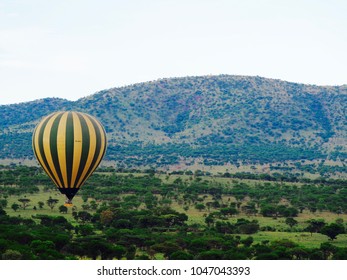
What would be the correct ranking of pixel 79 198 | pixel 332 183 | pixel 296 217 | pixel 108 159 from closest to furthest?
pixel 296 217
pixel 79 198
pixel 332 183
pixel 108 159

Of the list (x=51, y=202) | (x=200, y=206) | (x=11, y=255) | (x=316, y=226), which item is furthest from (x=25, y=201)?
(x=11, y=255)

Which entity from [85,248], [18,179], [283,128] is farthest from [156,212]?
[283,128]

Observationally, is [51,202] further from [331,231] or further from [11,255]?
[11,255]

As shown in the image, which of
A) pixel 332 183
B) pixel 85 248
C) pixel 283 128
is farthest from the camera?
pixel 283 128

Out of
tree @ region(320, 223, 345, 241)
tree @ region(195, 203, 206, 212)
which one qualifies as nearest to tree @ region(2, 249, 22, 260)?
tree @ region(320, 223, 345, 241)

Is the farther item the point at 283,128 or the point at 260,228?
the point at 283,128

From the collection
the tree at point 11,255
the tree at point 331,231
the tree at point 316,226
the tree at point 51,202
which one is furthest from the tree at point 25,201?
the tree at point 11,255

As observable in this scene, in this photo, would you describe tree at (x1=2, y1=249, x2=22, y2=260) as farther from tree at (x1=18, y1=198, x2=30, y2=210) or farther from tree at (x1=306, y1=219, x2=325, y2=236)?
tree at (x1=18, y1=198, x2=30, y2=210)

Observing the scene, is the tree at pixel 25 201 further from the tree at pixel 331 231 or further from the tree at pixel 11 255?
the tree at pixel 11 255

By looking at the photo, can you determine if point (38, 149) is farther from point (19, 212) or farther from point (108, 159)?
point (108, 159)
